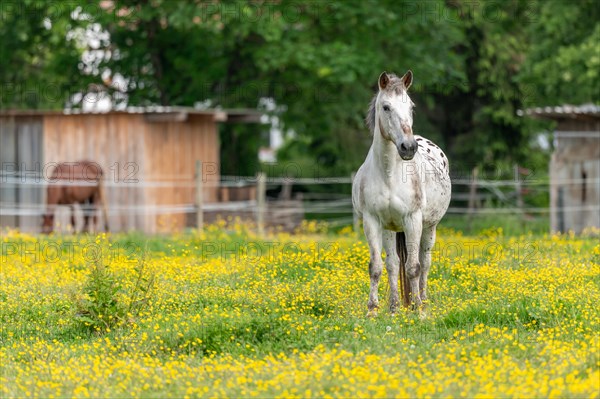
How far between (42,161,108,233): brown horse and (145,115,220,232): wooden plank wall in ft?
5.29

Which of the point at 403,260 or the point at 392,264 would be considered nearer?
the point at 392,264

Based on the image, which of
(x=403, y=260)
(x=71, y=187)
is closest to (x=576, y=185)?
(x=71, y=187)

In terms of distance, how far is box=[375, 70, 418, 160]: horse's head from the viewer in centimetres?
966

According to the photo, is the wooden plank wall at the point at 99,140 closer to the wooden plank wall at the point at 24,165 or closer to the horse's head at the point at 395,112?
the wooden plank wall at the point at 24,165

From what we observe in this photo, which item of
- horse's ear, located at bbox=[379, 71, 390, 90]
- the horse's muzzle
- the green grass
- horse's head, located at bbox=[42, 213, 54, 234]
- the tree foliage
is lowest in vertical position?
the green grass

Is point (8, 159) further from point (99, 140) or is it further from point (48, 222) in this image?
point (48, 222)

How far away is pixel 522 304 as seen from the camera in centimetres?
991

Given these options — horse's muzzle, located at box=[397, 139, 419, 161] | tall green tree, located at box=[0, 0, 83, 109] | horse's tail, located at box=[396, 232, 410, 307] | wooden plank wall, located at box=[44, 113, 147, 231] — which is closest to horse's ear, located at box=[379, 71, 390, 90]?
horse's muzzle, located at box=[397, 139, 419, 161]

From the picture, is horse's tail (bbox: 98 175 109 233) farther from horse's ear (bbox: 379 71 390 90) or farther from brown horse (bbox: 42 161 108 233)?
horse's ear (bbox: 379 71 390 90)

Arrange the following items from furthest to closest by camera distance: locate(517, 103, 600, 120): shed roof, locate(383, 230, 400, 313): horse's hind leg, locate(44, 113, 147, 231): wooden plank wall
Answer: locate(44, 113, 147, 231): wooden plank wall, locate(517, 103, 600, 120): shed roof, locate(383, 230, 400, 313): horse's hind leg

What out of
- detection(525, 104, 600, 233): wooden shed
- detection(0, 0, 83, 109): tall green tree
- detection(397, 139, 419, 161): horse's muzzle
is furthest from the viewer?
detection(0, 0, 83, 109): tall green tree

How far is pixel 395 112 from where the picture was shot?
9.86m

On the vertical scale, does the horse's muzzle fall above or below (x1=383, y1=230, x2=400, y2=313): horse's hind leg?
above

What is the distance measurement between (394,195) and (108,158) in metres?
15.1
